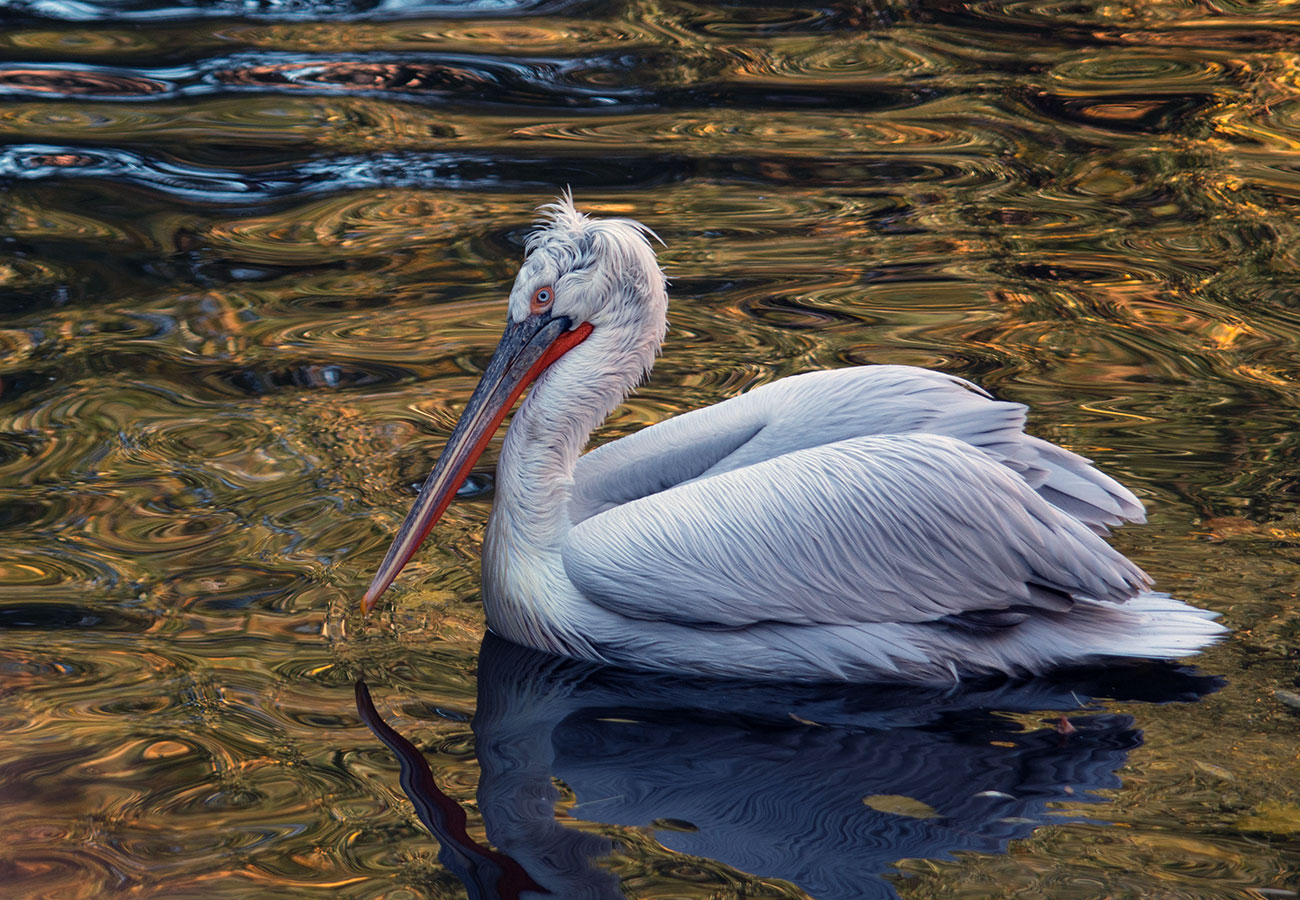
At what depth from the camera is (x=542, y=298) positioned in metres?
3.80

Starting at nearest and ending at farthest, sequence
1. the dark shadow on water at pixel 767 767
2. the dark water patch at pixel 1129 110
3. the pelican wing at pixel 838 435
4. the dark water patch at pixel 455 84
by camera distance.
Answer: the dark shadow on water at pixel 767 767
the pelican wing at pixel 838 435
the dark water patch at pixel 1129 110
the dark water patch at pixel 455 84

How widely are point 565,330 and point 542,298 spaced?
0.10 metres

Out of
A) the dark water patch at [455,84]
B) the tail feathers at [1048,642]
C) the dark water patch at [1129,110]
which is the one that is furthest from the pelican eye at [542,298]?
the dark water patch at [1129,110]

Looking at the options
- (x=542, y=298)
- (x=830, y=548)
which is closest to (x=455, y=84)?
(x=542, y=298)

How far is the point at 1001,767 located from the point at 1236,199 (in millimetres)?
3903

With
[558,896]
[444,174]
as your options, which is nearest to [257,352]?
[444,174]

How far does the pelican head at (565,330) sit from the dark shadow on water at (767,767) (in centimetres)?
41

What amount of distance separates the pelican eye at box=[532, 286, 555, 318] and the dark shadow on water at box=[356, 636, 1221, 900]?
0.82 m

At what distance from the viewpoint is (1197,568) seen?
379 centimetres

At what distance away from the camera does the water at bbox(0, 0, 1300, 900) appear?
2.99 metres

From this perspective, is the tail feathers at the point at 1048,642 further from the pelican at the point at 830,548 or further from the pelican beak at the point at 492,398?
the pelican beak at the point at 492,398

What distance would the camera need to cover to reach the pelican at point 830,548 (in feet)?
11.3

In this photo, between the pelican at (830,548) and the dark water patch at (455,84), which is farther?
the dark water patch at (455,84)

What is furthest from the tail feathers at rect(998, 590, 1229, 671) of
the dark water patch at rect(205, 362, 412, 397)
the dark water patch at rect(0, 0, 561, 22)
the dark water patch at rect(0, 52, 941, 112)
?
the dark water patch at rect(0, 0, 561, 22)
